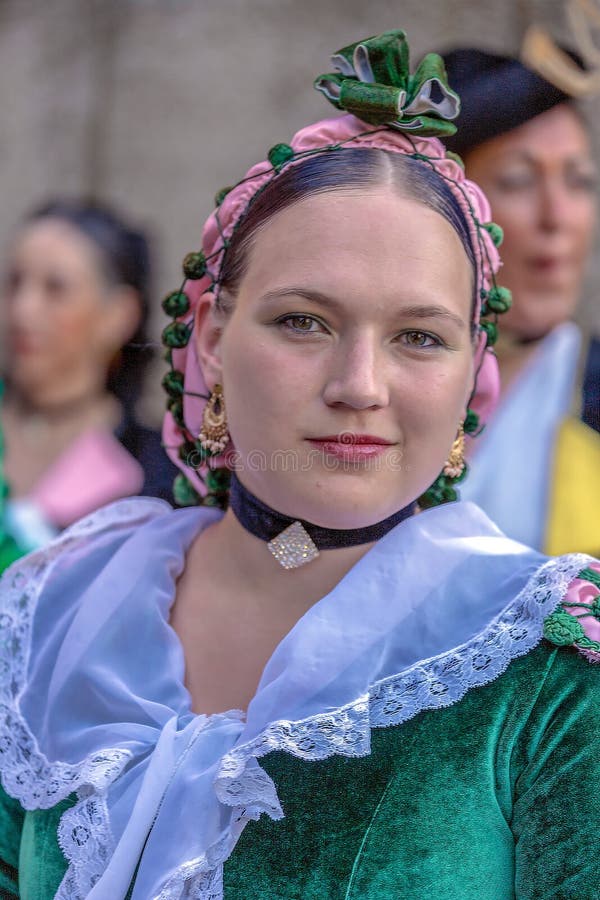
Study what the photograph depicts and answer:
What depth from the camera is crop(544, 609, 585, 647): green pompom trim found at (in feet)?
4.68

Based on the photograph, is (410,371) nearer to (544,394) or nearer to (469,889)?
(469,889)

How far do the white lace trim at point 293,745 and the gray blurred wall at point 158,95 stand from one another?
292 centimetres

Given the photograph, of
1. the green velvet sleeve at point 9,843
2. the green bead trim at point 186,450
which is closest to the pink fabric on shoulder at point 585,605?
the green bead trim at point 186,450

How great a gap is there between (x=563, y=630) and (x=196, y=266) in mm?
834

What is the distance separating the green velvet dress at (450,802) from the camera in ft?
4.55

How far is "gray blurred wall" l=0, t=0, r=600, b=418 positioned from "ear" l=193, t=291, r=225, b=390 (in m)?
2.62

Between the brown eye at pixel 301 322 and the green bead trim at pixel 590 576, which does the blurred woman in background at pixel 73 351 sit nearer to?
the brown eye at pixel 301 322

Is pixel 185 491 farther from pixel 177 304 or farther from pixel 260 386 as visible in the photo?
pixel 260 386

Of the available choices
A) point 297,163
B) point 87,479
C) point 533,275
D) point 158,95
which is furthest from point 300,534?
point 158,95

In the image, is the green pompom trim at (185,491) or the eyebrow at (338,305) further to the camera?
the green pompom trim at (185,491)

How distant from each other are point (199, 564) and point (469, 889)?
2.15 ft

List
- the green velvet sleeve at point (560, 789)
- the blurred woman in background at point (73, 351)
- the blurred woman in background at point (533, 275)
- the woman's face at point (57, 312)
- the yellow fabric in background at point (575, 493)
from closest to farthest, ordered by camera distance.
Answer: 1. the green velvet sleeve at point (560, 789)
2. the yellow fabric in background at point (575, 493)
3. the blurred woman in background at point (533, 275)
4. the blurred woman in background at point (73, 351)
5. the woman's face at point (57, 312)

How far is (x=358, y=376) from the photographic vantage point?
1479 mm

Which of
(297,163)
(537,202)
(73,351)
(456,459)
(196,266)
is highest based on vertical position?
(297,163)
